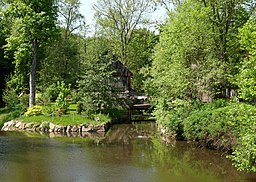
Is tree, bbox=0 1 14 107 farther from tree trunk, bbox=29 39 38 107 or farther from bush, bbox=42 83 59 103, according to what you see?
bush, bbox=42 83 59 103

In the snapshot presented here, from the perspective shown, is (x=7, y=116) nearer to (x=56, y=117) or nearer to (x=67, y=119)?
(x=56, y=117)

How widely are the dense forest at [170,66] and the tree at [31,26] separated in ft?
0.24

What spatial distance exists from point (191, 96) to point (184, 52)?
2.49 meters

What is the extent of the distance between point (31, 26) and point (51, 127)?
7.79 m

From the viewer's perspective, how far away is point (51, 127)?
79.4ft

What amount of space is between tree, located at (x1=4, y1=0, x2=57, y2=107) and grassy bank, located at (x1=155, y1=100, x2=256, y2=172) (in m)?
10.9

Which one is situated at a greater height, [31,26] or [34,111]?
[31,26]

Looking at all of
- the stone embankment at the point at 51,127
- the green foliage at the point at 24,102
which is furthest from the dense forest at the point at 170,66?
the stone embankment at the point at 51,127

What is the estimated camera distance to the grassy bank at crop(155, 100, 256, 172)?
10.7 m

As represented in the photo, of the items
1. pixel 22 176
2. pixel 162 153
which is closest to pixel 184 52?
pixel 162 153

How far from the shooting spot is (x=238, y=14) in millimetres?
21000

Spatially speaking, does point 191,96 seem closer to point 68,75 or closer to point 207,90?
point 207,90

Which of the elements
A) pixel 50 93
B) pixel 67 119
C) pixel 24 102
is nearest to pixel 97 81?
pixel 67 119

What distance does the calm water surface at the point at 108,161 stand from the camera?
1259 centimetres
